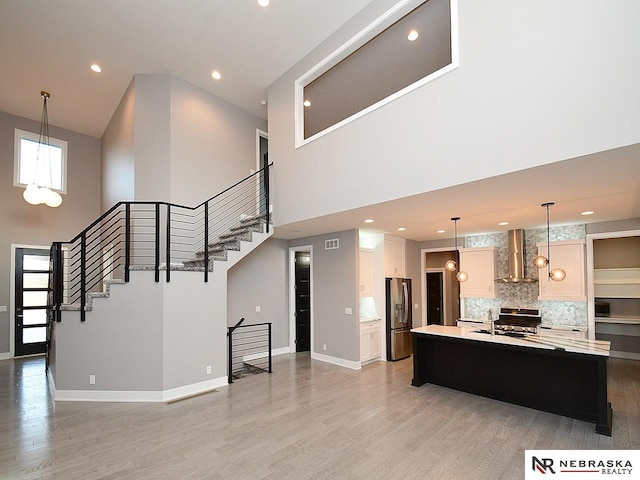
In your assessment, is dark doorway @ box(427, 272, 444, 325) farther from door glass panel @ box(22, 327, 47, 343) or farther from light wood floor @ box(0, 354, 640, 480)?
door glass panel @ box(22, 327, 47, 343)

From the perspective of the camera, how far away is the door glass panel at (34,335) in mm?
7637

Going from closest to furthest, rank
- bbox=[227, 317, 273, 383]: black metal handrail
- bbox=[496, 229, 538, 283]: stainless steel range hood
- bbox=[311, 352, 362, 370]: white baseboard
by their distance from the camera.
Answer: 1. bbox=[311, 352, 362, 370]: white baseboard
2. bbox=[227, 317, 273, 383]: black metal handrail
3. bbox=[496, 229, 538, 283]: stainless steel range hood

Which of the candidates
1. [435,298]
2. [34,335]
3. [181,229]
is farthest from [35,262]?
[435,298]

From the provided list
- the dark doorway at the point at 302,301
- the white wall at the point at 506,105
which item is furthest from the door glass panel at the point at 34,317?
the white wall at the point at 506,105

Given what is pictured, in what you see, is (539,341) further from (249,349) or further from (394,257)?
(249,349)

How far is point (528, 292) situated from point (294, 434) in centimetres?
582

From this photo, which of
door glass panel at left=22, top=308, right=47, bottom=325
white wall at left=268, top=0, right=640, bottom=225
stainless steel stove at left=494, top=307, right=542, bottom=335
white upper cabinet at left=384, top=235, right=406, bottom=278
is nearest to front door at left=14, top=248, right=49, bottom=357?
door glass panel at left=22, top=308, right=47, bottom=325

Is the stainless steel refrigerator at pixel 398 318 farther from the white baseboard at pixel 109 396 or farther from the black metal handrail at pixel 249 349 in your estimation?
the white baseboard at pixel 109 396

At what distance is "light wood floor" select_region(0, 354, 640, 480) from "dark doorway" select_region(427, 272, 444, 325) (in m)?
4.88

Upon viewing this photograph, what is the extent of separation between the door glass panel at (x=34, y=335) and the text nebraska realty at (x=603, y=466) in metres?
10.0

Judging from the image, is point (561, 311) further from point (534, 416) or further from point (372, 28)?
point (372, 28)

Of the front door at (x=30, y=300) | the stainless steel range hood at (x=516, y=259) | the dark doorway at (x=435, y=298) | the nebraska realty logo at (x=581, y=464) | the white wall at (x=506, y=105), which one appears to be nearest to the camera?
the white wall at (x=506, y=105)

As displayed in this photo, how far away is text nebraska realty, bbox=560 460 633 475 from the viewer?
9.66 feet

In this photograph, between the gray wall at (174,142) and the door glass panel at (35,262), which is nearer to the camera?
the gray wall at (174,142)
